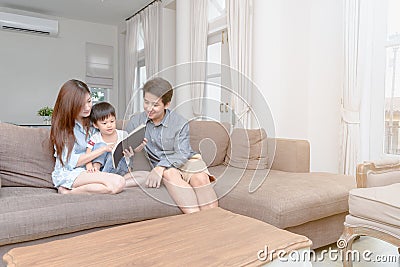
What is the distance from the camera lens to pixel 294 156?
2393 millimetres

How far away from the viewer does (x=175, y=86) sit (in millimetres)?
1386

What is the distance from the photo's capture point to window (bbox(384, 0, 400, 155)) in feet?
8.41

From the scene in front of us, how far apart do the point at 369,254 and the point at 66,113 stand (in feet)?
5.98

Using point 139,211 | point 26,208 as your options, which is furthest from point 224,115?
point 26,208

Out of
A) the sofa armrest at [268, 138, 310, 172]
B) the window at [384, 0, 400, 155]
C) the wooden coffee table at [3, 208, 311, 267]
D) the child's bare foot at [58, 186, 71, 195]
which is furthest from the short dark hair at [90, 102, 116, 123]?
the window at [384, 0, 400, 155]

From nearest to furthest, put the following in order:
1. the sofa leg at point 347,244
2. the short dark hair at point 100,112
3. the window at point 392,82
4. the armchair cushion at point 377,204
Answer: the armchair cushion at point 377,204
the sofa leg at point 347,244
the short dark hair at point 100,112
the window at point 392,82

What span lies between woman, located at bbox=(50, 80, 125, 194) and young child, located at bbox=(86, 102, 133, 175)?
0.04 m

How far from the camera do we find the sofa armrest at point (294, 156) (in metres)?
2.39

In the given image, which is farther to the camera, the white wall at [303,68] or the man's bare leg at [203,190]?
the white wall at [303,68]

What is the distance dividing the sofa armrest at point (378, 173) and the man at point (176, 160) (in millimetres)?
785

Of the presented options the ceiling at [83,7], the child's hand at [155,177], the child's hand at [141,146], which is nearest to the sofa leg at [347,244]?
the child's hand at [155,177]

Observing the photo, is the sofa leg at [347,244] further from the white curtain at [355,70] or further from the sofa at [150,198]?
the white curtain at [355,70]

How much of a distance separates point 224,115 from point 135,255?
88 cm

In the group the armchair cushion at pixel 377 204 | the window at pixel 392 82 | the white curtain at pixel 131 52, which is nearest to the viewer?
the armchair cushion at pixel 377 204
